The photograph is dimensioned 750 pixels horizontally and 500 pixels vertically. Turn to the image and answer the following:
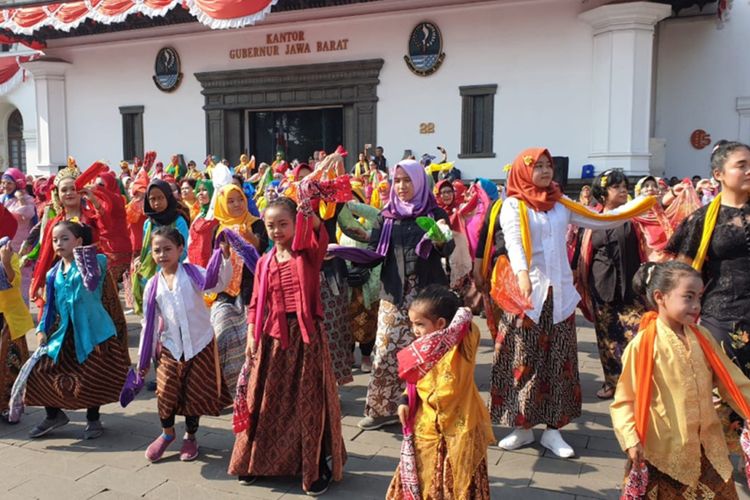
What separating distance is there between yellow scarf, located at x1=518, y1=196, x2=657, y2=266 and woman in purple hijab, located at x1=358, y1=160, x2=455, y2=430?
0.51 m

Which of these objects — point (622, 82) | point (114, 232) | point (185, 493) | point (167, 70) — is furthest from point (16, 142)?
point (185, 493)

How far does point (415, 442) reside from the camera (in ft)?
9.21

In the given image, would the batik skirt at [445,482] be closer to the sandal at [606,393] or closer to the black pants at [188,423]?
the black pants at [188,423]

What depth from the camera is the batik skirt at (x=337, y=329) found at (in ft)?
15.4

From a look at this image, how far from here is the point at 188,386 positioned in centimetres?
A: 378

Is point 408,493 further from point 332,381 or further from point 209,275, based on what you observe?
point 209,275

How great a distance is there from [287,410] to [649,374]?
1777mm

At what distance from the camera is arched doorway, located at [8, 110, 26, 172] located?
2600cm

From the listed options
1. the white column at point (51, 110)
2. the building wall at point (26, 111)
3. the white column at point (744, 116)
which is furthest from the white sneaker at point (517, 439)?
the building wall at point (26, 111)

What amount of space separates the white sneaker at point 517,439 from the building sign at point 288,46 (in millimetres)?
13681

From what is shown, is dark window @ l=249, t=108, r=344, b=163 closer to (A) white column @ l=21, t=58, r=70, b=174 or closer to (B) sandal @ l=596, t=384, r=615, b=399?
(A) white column @ l=21, t=58, r=70, b=174

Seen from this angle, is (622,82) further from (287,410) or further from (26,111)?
(26,111)

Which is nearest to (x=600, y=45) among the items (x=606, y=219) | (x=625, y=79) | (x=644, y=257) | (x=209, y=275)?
(x=625, y=79)

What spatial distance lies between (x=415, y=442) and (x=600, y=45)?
12.7 meters
